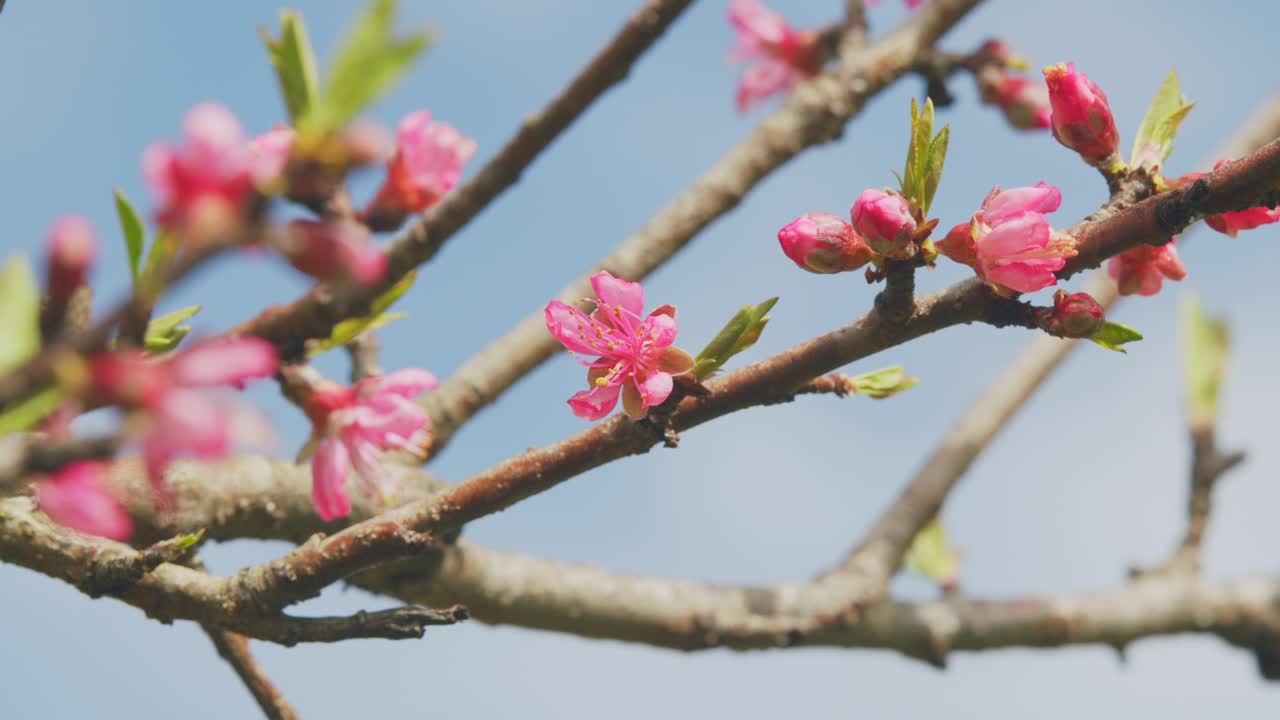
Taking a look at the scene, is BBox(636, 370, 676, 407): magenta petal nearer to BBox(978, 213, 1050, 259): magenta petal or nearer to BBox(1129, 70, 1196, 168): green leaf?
BBox(978, 213, 1050, 259): magenta petal

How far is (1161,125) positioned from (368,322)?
1088mm

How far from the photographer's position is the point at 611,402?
1.38 m

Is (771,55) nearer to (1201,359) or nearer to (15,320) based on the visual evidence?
(1201,359)

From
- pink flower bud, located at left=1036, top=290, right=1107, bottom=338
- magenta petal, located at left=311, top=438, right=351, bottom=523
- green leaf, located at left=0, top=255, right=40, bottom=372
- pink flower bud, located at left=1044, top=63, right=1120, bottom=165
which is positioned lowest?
pink flower bud, located at left=1036, top=290, right=1107, bottom=338

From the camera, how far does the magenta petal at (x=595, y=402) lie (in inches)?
53.6

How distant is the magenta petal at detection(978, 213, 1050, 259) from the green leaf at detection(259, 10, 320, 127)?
2.42 ft

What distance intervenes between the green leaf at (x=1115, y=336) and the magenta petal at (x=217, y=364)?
0.96m

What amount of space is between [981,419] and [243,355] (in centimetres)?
275

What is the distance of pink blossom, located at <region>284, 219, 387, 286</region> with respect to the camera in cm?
69

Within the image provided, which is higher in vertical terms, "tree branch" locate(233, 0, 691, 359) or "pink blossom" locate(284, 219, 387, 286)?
"tree branch" locate(233, 0, 691, 359)

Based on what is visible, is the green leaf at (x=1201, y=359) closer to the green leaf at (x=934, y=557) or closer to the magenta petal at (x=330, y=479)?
the green leaf at (x=934, y=557)

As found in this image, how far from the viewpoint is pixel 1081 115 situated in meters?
1.39

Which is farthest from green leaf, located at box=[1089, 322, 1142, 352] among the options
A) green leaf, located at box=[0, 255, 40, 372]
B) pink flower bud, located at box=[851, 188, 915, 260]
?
green leaf, located at box=[0, 255, 40, 372]

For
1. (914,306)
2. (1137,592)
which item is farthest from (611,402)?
(1137,592)
